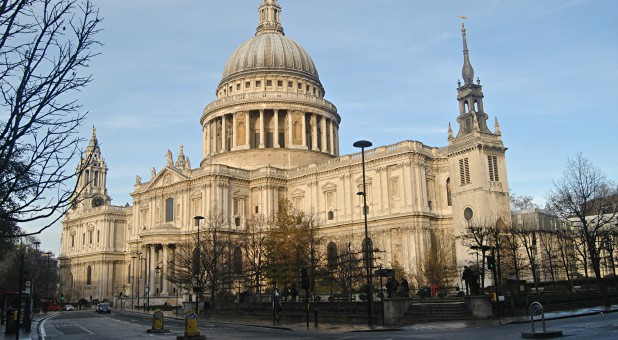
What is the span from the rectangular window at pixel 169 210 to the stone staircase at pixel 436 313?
54980 millimetres

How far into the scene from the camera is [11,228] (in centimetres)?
Answer: 3600

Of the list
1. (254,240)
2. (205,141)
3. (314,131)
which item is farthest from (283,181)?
(205,141)

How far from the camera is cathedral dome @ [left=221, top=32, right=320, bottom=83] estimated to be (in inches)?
3885

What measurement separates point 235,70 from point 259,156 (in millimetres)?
19420

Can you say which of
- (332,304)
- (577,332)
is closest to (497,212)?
(332,304)

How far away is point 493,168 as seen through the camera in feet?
206

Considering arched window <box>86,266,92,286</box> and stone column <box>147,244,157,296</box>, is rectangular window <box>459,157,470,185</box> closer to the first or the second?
stone column <box>147,244,157,296</box>

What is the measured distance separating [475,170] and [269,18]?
2361 inches

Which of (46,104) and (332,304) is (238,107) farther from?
(46,104)

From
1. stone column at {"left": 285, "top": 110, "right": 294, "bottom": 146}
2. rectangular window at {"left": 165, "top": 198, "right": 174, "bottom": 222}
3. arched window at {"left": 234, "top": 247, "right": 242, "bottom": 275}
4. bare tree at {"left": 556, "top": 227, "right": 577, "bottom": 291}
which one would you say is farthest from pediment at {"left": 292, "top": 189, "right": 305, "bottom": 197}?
bare tree at {"left": 556, "top": 227, "right": 577, "bottom": 291}

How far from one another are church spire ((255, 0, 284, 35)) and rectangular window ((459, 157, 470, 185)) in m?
54.9

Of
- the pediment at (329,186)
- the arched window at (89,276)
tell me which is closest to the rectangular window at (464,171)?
the pediment at (329,186)

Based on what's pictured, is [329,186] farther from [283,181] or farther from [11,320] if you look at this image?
[11,320]

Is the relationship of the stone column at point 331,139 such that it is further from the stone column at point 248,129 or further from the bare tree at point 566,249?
the bare tree at point 566,249
